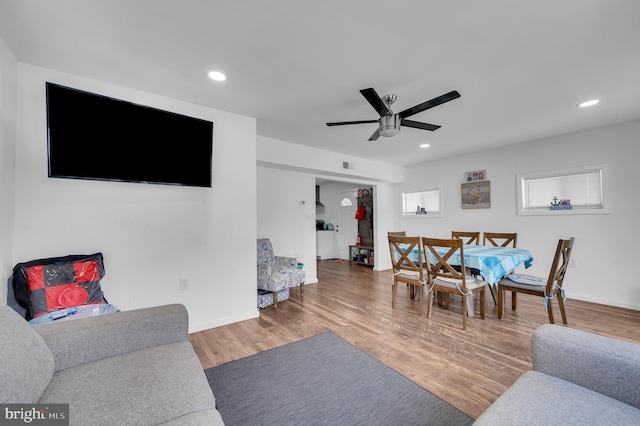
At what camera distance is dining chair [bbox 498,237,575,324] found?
104 inches

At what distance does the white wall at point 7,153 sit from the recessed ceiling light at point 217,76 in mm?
1318

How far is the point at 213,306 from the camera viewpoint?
9.45 ft

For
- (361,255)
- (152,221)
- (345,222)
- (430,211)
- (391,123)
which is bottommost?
(361,255)

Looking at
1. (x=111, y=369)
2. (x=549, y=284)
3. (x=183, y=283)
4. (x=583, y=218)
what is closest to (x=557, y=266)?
(x=549, y=284)

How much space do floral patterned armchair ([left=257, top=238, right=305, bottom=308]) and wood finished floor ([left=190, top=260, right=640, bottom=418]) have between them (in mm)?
142

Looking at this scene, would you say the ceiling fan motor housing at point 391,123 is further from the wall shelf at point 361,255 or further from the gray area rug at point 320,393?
the wall shelf at point 361,255

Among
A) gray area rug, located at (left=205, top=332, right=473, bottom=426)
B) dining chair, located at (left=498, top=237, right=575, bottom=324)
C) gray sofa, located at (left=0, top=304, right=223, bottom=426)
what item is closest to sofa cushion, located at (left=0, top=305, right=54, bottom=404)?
gray sofa, located at (left=0, top=304, right=223, bottom=426)

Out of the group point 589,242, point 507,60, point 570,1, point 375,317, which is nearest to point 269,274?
point 375,317

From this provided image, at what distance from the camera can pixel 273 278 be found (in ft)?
11.5

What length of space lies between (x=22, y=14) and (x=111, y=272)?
1.91m

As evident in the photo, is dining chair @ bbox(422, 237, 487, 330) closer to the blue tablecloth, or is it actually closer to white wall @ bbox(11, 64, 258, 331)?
the blue tablecloth

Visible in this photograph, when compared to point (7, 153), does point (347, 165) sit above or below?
above

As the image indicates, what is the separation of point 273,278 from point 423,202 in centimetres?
399

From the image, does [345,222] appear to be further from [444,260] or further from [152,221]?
[152,221]
